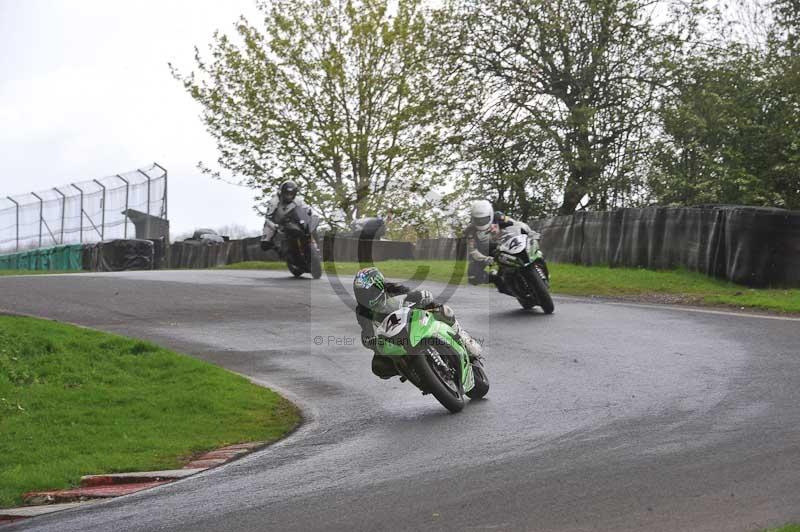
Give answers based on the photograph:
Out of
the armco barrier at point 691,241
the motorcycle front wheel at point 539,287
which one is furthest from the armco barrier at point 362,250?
the motorcycle front wheel at point 539,287

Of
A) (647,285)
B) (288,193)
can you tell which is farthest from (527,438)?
(288,193)

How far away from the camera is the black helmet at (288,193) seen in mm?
21188

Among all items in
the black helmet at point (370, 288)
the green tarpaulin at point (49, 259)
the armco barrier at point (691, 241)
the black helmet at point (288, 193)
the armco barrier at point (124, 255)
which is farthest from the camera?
the green tarpaulin at point (49, 259)

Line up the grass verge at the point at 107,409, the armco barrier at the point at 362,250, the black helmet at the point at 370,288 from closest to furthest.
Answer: the grass verge at the point at 107,409
the black helmet at the point at 370,288
the armco barrier at the point at 362,250

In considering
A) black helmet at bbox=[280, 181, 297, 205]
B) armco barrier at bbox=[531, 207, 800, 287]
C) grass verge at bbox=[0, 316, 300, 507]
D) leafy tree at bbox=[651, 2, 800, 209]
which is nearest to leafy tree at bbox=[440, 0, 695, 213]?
leafy tree at bbox=[651, 2, 800, 209]

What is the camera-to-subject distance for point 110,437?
8.79 m

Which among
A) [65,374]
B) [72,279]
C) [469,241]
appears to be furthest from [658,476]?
[72,279]

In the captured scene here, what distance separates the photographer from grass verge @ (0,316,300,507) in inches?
316

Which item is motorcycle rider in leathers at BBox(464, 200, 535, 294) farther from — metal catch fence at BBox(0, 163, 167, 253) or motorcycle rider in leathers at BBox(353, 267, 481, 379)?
metal catch fence at BBox(0, 163, 167, 253)

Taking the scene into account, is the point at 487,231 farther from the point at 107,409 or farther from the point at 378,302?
the point at 107,409

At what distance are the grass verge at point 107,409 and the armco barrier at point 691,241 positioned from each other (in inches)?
428

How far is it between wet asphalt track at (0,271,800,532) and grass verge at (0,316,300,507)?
0.61 metres

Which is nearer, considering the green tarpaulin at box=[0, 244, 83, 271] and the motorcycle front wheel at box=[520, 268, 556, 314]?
the motorcycle front wheel at box=[520, 268, 556, 314]

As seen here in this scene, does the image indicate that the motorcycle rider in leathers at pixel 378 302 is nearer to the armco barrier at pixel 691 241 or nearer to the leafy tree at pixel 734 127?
the armco barrier at pixel 691 241
